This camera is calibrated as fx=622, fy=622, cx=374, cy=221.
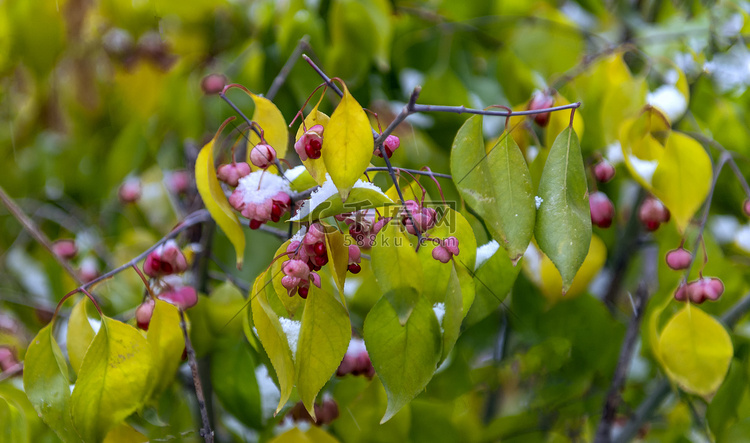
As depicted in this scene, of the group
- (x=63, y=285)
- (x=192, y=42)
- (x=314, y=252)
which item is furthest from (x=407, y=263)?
(x=192, y=42)

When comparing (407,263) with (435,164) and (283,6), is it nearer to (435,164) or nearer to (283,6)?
(435,164)

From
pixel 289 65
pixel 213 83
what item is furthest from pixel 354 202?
pixel 213 83

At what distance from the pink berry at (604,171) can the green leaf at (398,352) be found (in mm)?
343

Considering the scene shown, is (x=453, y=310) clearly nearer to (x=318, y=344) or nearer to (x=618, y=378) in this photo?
(x=318, y=344)

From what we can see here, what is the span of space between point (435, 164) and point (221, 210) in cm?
47

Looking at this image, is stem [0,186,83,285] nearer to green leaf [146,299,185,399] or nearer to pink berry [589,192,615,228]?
green leaf [146,299,185,399]

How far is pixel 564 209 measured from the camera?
1.56 feet

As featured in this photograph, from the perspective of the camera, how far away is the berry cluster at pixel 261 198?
0.52 m

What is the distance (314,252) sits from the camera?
1.58 feet

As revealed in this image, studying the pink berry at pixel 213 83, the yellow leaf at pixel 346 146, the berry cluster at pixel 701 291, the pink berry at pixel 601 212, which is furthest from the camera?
the pink berry at pixel 213 83

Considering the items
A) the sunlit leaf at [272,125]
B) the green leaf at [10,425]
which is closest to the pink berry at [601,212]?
the sunlit leaf at [272,125]

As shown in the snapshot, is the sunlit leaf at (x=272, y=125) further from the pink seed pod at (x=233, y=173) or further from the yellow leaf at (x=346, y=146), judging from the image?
the yellow leaf at (x=346, y=146)

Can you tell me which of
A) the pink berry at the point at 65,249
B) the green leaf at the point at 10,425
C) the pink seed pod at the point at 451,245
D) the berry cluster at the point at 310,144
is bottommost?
the pink berry at the point at 65,249

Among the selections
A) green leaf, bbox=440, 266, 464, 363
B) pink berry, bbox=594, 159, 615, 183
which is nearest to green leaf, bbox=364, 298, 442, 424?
green leaf, bbox=440, 266, 464, 363
